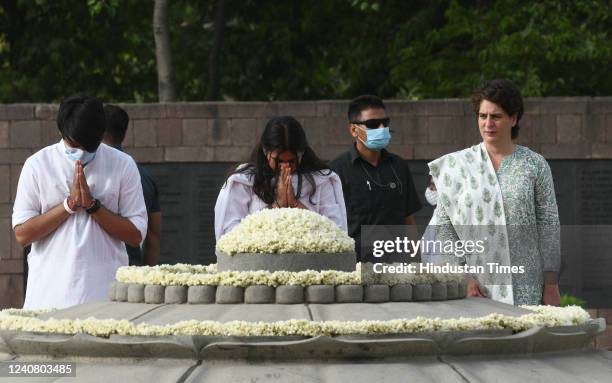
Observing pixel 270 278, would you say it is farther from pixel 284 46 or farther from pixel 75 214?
pixel 284 46

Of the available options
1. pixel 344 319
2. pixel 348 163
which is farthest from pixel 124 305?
pixel 348 163

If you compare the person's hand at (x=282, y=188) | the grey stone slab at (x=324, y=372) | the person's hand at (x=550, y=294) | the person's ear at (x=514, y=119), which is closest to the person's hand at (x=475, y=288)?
the person's hand at (x=550, y=294)

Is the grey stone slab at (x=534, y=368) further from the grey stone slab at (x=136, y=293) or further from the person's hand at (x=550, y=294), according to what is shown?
the person's hand at (x=550, y=294)

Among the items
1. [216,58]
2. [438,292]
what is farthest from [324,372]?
[216,58]

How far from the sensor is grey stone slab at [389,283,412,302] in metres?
4.23

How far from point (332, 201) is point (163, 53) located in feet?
29.1

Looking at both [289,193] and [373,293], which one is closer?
[373,293]

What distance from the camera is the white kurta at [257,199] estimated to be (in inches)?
235

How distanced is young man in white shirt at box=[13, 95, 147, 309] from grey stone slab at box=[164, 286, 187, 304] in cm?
134

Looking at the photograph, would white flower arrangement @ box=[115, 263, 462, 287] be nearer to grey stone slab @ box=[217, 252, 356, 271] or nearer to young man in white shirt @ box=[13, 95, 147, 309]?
grey stone slab @ box=[217, 252, 356, 271]

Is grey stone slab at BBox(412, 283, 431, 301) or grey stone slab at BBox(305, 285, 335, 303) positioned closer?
grey stone slab at BBox(305, 285, 335, 303)

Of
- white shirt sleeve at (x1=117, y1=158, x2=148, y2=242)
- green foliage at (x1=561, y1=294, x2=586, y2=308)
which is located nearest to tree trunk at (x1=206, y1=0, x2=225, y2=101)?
green foliage at (x1=561, y1=294, x2=586, y2=308)

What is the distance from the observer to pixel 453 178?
5.95 m

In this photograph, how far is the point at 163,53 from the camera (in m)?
14.6
